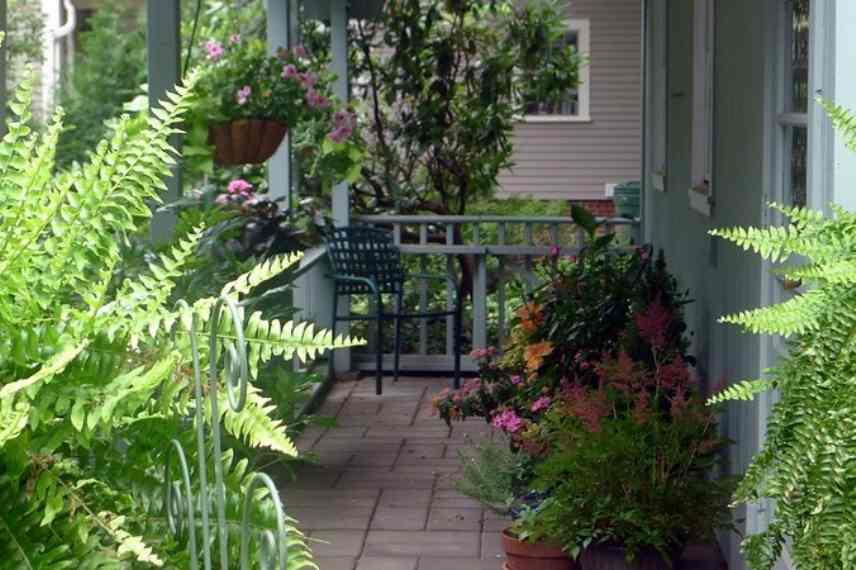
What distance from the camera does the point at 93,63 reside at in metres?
18.0

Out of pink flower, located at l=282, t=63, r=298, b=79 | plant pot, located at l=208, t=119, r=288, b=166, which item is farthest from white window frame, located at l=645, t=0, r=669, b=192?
plant pot, located at l=208, t=119, r=288, b=166

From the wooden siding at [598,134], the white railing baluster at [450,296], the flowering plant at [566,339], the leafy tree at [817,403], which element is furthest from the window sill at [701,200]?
the wooden siding at [598,134]

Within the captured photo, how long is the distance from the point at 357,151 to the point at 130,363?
23.5 ft

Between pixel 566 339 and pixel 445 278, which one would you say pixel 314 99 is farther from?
pixel 445 278

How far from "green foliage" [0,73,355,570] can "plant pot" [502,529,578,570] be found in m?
3.00

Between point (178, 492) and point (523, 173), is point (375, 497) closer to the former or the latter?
point (178, 492)

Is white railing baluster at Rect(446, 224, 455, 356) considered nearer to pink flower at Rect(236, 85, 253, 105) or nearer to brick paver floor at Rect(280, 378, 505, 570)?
brick paver floor at Rect(280, 378, 505, 570)

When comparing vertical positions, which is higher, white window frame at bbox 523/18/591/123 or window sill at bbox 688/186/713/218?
white window frame at bbox 523/18/591/123

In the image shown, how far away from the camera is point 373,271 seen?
9203 mm

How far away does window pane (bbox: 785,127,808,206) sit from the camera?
3865mm

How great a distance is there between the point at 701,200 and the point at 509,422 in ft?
4.01

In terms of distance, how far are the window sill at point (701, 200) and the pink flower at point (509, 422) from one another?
40.9 inches

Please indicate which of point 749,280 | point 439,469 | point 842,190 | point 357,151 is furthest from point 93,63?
point 842,190

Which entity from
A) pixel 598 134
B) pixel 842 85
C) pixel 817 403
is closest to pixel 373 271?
pixel 842 85
